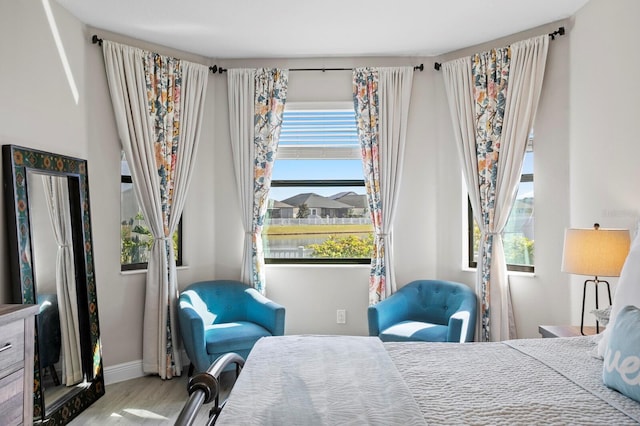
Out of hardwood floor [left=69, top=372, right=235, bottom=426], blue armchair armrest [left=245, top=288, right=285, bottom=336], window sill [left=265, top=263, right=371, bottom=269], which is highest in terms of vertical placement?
window sill [left=265, top=263, right=371, bottom=269]

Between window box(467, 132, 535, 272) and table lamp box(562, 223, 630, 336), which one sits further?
window box(467, 132, 535, 272)

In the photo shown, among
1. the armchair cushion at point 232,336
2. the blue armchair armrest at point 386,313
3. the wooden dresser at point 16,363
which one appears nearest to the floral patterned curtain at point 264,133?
the armchair cushion at point 232,336

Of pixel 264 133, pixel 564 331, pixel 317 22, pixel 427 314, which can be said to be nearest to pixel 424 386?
pixel 564 331

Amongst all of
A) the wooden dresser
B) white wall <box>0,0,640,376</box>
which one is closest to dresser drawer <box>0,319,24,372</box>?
the wooden dresser

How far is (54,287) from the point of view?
9.23ft

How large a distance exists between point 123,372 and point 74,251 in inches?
45.2

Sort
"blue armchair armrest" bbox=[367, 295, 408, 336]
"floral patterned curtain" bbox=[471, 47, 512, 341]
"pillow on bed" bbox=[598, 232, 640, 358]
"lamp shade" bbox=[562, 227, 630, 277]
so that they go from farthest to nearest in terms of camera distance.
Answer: "floral patterned curtain" bbox=[471, 47, 512, 341] → "blue armchair armrest" bbox=[367, 295, 408, 336] → "lamp shade" bbox=[562, 227, 630, 277] → "pillow on bed" bbox=[598, 232, 640, 358]

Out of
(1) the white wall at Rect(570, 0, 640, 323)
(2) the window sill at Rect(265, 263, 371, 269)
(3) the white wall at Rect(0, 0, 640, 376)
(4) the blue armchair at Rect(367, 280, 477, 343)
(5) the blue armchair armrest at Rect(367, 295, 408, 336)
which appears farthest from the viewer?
(2) the window sill at Rect(265, 263, 371, 269)

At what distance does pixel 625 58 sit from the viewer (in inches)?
104

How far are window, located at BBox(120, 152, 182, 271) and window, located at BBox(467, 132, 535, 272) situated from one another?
3.20 m

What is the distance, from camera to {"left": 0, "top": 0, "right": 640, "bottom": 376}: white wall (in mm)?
2695

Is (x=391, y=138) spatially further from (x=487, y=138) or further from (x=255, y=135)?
(x=255, y=135)

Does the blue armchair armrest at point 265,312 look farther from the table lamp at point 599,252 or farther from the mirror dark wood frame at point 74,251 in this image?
the table lamp at point 599,252

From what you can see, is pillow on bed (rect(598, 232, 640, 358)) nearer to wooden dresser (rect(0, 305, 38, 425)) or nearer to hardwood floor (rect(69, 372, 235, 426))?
hardwood floor (rect(69, 372, 235, 426))
